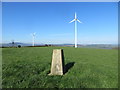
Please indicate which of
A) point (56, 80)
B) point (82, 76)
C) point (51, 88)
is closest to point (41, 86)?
point (51, 88)

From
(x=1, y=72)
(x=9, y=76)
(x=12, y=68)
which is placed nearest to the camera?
(x=9, y=76)

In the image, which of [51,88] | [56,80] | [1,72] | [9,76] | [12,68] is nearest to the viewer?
[51,88]

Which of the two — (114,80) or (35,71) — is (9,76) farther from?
(114,80)

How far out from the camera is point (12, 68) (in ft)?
23.0

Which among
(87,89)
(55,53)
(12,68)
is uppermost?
(55,53)

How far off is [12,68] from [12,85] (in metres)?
2.11

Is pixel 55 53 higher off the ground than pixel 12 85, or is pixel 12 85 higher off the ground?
pixel 55 53

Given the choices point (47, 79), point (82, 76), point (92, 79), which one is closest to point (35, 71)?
point (47, 79)

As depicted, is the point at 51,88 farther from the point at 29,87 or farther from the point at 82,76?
the point at 82,76

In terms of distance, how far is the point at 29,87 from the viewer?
4938mm

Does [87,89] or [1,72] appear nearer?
[87,89]

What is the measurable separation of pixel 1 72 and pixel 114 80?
5.76 metres

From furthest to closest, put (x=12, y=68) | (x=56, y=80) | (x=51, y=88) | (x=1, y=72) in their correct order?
(x=12, y=68) < (x=1, y=72) < (x=56, y=80) < (x=51, y=88)

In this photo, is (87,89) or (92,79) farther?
(92,79)
